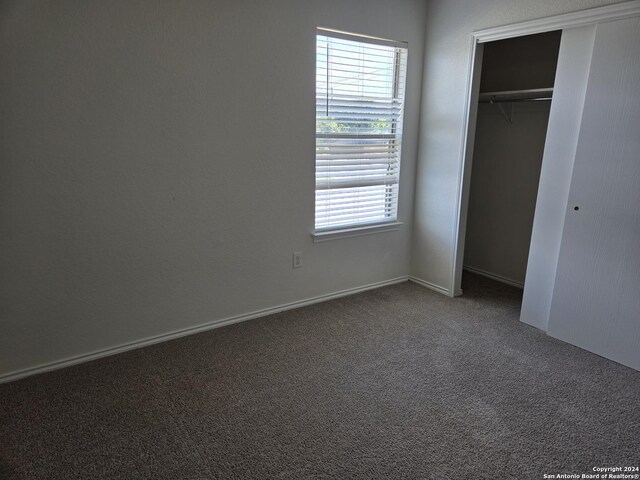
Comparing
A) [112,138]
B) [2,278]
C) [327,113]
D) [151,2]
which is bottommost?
[2,278]

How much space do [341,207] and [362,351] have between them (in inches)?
47.2

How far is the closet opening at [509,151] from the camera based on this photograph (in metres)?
3.57

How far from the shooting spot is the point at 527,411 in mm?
2191

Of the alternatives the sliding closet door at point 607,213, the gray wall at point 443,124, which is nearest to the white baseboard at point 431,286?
the gray wall at point 443,124

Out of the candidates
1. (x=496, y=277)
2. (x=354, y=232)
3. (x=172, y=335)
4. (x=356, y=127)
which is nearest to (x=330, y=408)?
(x=172, y=335)

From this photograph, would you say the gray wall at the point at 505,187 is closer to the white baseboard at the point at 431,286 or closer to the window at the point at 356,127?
the white baseboard at the point at 431,286

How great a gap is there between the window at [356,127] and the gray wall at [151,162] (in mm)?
109

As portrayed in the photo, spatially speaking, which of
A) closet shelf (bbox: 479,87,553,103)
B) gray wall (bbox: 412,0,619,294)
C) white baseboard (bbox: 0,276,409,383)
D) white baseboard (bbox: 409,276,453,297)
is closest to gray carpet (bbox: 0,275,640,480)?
white baseboard (bbox: 0,276,409,383)

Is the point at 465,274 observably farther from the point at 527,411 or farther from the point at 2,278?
the point at 2,278

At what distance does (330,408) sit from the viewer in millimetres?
2201

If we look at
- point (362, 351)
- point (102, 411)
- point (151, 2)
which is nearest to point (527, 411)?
point (362, 351)

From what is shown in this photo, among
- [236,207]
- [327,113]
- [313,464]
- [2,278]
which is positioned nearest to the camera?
[313,464]

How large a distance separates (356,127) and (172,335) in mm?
2034

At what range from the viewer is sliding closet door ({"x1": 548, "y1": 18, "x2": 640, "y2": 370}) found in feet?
8.08
